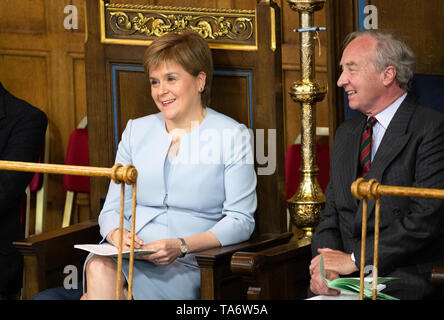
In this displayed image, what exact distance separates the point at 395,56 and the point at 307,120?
51 cm

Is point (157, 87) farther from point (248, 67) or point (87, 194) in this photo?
point (87, 194)

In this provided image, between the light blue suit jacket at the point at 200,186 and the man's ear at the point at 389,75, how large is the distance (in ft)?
1.87

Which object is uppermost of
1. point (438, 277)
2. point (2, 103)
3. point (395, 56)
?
point (395, 56)

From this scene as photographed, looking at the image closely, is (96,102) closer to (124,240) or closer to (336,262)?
(124,240)

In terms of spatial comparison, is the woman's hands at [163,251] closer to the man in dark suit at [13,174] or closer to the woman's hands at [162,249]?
the woman's hands at [162,249]

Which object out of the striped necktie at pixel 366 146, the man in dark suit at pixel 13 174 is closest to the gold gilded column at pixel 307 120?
the striped necktie at pixel 366 146

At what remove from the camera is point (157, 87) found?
3090 mm

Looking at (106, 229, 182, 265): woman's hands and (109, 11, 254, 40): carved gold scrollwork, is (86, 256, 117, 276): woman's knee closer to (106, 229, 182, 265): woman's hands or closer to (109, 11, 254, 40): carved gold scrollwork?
(106, 229, 182, 265): woman's hands

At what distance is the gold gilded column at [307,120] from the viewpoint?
10.4 ft

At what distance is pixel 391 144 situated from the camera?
2.69 meters

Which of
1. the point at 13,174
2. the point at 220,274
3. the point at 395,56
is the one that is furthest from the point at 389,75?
A: the point at 13,174

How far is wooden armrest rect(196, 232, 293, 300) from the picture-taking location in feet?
8.82

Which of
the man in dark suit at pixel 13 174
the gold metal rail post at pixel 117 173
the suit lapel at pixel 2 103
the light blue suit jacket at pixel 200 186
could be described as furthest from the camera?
the suit lapel at pixel 2 103

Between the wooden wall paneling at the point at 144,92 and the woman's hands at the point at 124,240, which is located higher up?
the wooden wall paneling at the point at 144,92
